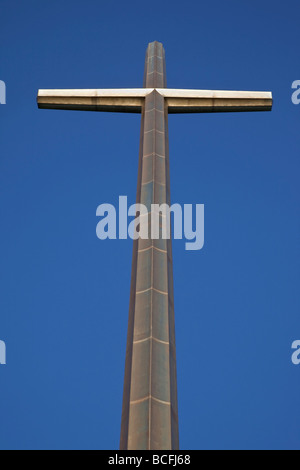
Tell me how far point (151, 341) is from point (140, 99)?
799cm

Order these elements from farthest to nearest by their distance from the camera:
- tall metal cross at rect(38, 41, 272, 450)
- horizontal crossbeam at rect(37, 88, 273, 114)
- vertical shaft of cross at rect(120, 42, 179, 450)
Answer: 1. horizontal crossbeam at rect(37, 88, 273, 114)
2. tall metal cross at rect(38, 41, 272, 450)
3. vertical shaft of cross at rect(120, 42, 179, 450)

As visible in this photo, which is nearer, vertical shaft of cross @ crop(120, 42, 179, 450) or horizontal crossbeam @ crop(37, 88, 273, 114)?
vertical shaft of cross @ crop(120, 42, 179, 450)

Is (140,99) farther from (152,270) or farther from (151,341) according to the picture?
(151,341)

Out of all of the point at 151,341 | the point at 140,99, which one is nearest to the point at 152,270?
the point at 151,341

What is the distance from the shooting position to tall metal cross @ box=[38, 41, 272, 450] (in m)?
9.70

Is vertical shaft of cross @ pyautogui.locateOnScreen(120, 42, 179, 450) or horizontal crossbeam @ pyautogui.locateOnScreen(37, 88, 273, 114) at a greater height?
horizontal crossbeam @ pyautogui.locateOnScreen(37, 88, 273, 114)

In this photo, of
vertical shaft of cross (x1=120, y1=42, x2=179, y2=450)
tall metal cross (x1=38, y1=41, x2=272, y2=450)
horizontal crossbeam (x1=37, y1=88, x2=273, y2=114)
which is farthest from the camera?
horizontal crossbeam (x1=37, y1=88, x2=273, y2=114)

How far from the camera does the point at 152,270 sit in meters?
11.8

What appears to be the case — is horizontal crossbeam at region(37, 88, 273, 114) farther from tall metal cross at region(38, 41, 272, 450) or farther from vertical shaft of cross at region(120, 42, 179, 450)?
vertical shaft of cross at region(120, 42, 179, 450)

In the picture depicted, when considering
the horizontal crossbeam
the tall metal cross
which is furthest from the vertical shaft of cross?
the horizontal crossbeam

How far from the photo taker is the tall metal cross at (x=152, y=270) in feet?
31.8

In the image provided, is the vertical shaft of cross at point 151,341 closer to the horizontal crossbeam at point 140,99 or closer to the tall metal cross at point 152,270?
the tall metal cross at point 152,270

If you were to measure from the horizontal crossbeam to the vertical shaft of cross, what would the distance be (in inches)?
117
